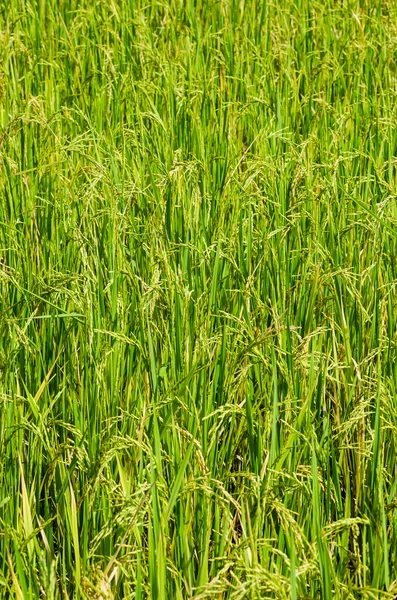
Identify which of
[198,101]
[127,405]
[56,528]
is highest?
[198,101]

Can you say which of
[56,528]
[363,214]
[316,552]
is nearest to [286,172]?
[363,214]

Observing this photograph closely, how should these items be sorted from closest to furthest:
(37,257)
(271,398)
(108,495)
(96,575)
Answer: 1. (96,575)
2. (108,495)
3. (271,398)
4. (37,257)

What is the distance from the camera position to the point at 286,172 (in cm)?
278

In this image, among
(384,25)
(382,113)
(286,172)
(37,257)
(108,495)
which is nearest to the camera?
(108,495)

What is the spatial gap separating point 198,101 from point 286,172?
707mm

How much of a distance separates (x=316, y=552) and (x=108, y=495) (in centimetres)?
40

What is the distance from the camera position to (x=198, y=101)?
3373mm

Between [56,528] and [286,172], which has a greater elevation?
[286,172]

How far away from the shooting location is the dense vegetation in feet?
5.24

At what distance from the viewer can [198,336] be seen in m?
2.02

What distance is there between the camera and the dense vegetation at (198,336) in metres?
1.60

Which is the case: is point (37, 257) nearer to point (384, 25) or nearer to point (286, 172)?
point (286, 172)

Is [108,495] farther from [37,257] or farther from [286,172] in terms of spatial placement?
[286,172]

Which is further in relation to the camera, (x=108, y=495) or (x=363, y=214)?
(x=363, y=214)
